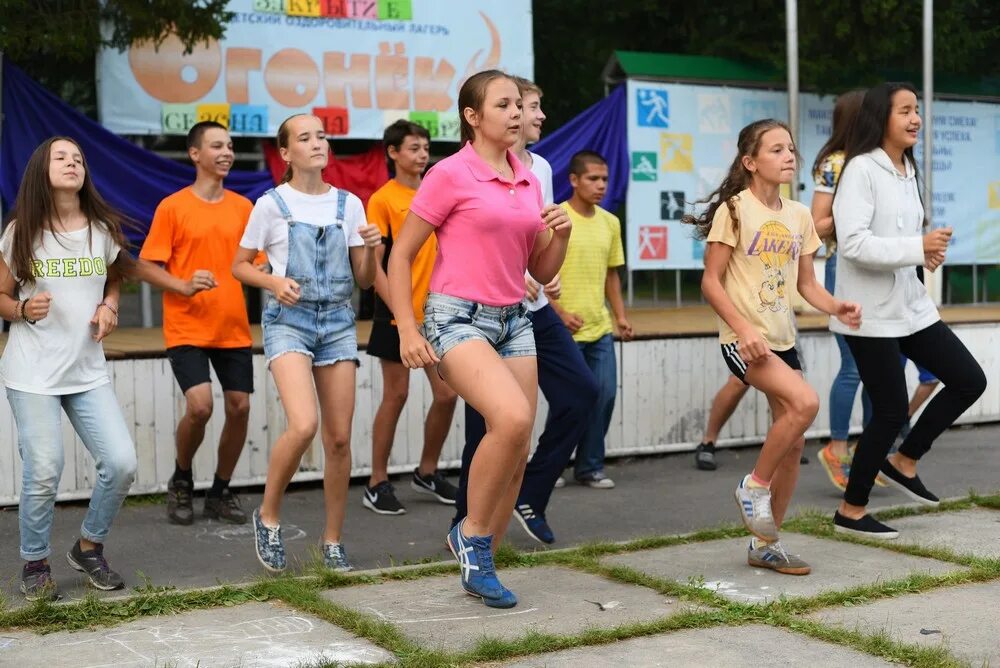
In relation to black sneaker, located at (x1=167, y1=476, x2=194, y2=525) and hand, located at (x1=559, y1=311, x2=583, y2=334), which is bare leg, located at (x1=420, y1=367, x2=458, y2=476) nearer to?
hand, located at (x1=559, y1=311, x2=583, y2=334)

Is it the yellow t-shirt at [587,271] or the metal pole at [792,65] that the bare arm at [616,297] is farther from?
the metal pole at [792,65]

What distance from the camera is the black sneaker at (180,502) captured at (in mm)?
7199

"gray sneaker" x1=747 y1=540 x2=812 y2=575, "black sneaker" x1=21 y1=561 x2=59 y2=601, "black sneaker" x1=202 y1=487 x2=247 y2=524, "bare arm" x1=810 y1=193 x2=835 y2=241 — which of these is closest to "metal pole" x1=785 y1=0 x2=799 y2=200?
"bare arm" x1=810 y1=193 x2=835 y2=241

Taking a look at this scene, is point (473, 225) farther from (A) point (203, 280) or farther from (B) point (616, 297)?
(B) point (616, 297)

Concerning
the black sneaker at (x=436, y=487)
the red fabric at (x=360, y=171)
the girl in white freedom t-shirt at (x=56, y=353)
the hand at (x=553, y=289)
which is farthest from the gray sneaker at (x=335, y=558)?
the red fabric at (x=360, y=171)

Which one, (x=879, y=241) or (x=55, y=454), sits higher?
(x=879, y=241)

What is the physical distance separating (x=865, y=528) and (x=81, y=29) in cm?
695

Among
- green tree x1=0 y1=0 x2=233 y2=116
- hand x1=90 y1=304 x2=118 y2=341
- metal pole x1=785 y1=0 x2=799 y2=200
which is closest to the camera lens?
hand x1=90 y1=304 x2=118 y2=341

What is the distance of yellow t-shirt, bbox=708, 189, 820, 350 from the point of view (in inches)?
228

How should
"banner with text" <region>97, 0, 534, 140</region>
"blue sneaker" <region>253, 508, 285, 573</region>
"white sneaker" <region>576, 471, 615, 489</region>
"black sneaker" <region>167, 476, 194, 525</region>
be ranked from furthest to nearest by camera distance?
"banner with text" <region>97, 0, 534, 140</region> < "white sneaker" <region>576, 471, 615, 489</region> < "black sneaker" <region>167, 476, 194, 525</region> < "blue sneaker" <region>253, 508, 285, 573</region>

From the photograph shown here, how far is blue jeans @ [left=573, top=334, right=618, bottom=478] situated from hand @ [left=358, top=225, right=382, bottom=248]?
2.78 meters

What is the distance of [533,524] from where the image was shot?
6.43 metres

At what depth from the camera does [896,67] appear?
51.5ft

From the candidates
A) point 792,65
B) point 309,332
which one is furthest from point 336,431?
point 792,65
